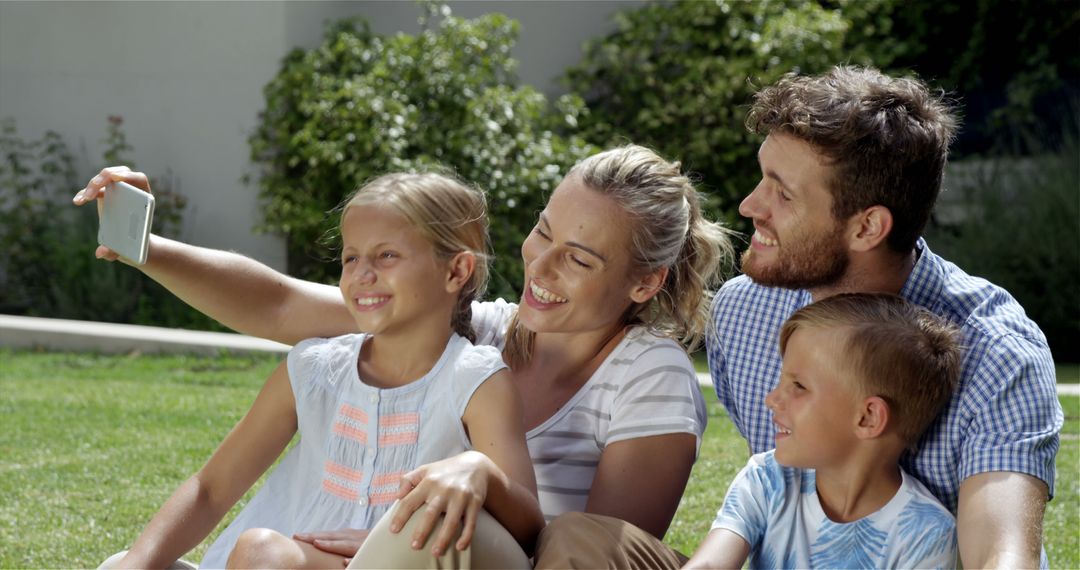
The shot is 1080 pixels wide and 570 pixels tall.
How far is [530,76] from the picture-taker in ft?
31.6

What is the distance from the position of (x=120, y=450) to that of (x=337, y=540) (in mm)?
3244

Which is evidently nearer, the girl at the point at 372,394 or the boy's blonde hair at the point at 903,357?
the boy's blonde hair at the point at 903,357

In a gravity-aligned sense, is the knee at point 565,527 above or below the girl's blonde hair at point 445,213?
below

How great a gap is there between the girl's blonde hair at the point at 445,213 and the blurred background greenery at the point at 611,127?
5.16 metres

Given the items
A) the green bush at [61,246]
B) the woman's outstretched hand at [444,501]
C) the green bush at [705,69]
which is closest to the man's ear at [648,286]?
the woman's outstretched hand at [444,501]

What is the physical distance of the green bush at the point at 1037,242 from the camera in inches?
336

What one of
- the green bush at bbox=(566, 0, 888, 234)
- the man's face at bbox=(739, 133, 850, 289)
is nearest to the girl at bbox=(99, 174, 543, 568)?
the man's face at bbox=(739, 133, 850, 289)

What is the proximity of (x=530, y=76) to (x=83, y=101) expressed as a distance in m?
3.30

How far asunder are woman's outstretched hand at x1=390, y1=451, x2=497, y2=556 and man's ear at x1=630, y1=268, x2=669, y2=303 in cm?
72

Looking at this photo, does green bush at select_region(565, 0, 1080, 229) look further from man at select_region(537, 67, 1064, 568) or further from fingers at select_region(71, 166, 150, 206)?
fingers at select_region(71, 166, 150, 206)

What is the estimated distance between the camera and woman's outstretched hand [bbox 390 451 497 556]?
2.03 metres

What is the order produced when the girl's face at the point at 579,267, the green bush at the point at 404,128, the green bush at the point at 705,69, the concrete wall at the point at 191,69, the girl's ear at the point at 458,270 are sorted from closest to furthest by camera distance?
the girl's face at the point at 579,267
the girl's ear at the point at 458,270
the green bush at the point at 404,128
the green bush at the point at 705,69
the concrete wall at the point at 191,69

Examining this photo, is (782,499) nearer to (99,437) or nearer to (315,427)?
(315,427)

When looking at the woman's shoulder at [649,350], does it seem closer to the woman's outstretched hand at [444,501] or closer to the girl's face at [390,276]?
the girl's face at [390,276]
